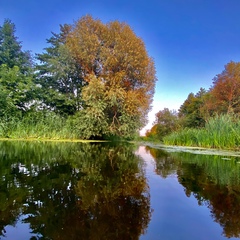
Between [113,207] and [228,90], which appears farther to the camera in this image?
[228,90]

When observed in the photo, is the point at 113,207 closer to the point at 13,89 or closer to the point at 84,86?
the point at 84,86

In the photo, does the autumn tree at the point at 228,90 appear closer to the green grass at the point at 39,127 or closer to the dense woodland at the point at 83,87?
the dense woodland at the point at 83,87

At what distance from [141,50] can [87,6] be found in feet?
19.3

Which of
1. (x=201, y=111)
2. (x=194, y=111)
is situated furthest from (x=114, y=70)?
(x=194, y=111)

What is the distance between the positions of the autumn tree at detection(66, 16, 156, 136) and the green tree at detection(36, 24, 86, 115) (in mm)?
917

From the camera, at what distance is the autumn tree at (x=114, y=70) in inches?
672

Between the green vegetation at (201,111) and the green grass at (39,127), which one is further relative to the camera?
the green vegetation at (201,111)

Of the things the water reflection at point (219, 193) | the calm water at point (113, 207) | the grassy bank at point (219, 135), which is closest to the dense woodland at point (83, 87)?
the grassy bank at point (219, 135)

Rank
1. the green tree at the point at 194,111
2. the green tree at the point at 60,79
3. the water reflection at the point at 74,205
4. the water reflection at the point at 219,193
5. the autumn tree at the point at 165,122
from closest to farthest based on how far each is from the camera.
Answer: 1. the water reflection at the point at 74,205
2. the water reflection at the point at 219,193
3. the green tree at the point at 60,79
4. the green tree at the point at 194,111
5. the autumn tree at the point at 165,122

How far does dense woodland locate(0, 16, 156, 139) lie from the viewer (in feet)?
54.5

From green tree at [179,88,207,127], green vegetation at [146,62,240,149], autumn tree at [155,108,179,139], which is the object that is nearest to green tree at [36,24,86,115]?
green vegetation at [146,62,240,149]

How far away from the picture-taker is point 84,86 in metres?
17.8

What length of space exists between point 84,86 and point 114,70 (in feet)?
9.31

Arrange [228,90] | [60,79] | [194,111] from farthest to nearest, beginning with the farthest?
[194,111], [228,90], [60,79]
